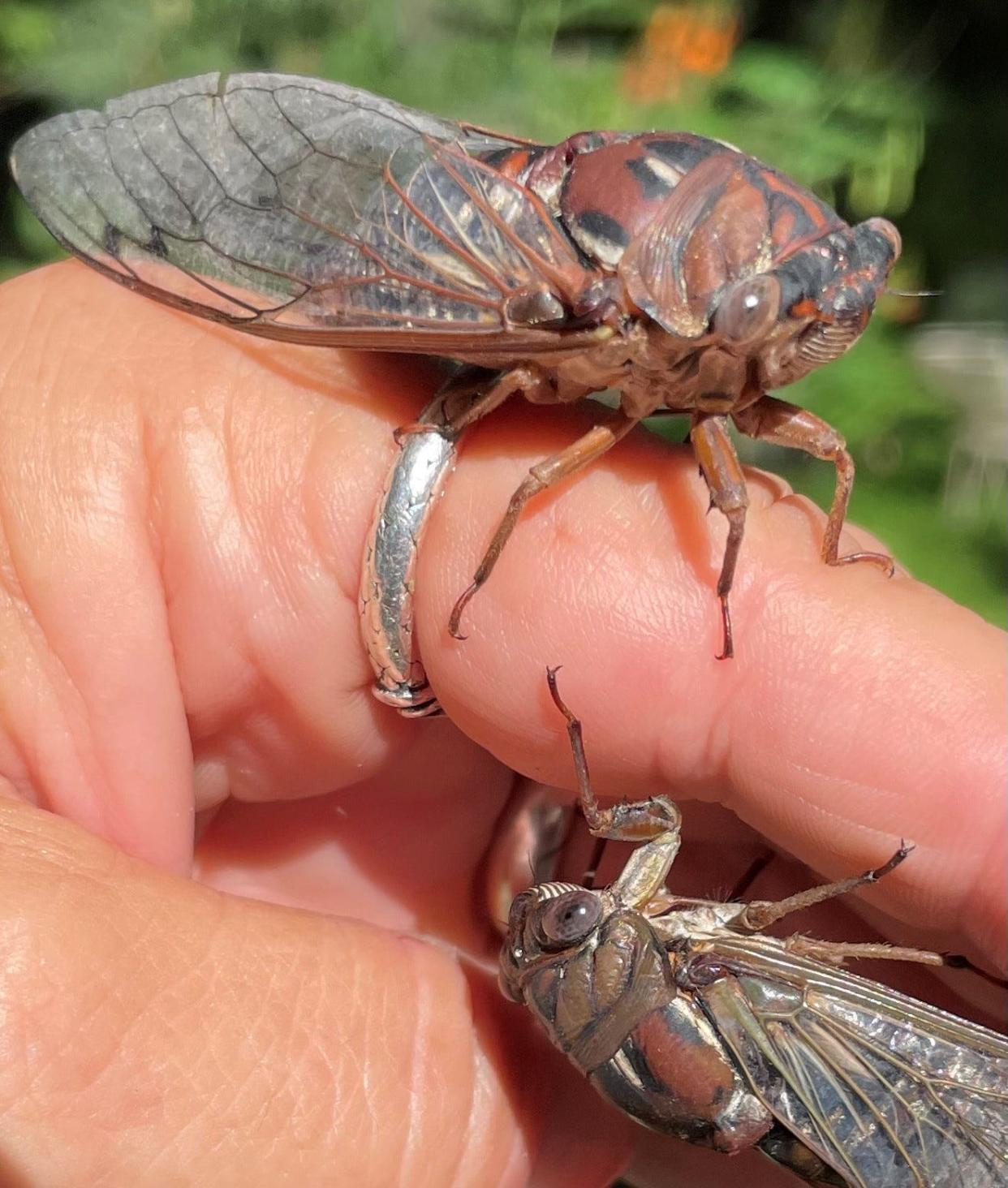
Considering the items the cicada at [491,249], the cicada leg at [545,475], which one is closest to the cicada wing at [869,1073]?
the cicada at [491,249]

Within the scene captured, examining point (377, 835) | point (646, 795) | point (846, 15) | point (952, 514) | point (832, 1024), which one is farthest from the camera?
point (846, 15)

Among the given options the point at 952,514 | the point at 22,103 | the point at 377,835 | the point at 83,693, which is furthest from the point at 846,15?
the point at 83,693

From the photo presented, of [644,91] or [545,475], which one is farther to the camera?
[644,91]

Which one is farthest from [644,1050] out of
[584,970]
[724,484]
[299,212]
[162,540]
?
[299,212]

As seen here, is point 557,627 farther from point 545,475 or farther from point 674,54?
point 674,54

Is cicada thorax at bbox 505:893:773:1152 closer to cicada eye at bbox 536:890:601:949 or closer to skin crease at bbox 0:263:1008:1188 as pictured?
cicada eye at bbox 536:890:601:949

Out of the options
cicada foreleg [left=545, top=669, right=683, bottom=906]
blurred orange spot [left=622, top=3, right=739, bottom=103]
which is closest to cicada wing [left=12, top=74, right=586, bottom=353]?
cicada foreleg [left=545, top=669, right=683, bottom=906]

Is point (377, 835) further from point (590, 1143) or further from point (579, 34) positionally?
point (579, 34)
